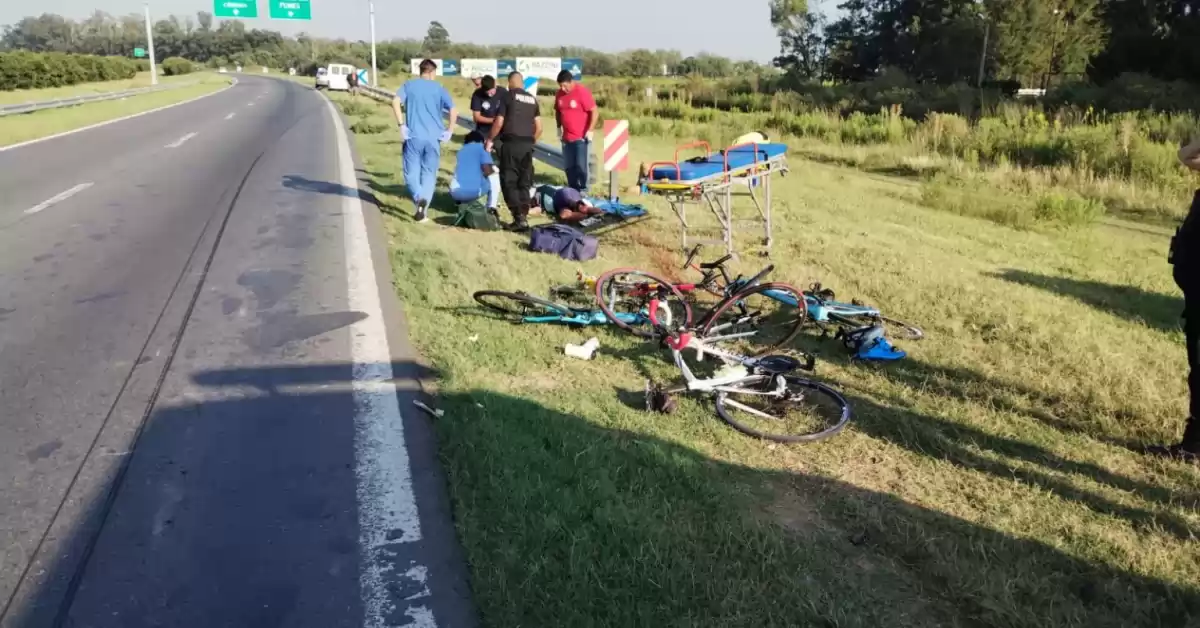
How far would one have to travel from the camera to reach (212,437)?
4.09 m

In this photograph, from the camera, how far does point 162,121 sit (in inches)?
978

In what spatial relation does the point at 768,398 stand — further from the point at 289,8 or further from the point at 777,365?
the point at 289,8

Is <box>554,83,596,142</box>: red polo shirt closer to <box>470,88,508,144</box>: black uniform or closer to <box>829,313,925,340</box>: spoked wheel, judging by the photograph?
<box>470,88,508,144</box>: black uniform

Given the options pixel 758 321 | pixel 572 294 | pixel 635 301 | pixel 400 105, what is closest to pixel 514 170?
pixel 400 105

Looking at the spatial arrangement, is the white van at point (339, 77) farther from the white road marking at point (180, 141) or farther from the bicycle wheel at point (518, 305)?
the bicycle wheel at point (518, 305)

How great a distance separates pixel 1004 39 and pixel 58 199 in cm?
4598

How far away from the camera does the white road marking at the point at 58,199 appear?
980 centimetres

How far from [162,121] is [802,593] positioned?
26.7m

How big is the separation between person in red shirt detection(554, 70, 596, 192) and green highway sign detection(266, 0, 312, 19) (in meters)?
46.3

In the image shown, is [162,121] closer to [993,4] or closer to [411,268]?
[411,268]

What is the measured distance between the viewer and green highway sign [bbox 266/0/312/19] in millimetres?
51312

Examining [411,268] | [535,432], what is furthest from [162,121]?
[535,432]

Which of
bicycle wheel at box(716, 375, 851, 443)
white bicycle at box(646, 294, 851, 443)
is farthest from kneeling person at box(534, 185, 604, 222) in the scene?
bicycle wheel at box(716, 375, 851, 443)

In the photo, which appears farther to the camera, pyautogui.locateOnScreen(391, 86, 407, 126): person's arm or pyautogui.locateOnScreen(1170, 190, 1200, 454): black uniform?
pyautogui.locateOnScreen(391, 86, 407, 126): person's arm
